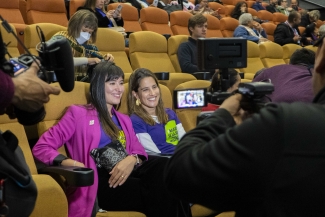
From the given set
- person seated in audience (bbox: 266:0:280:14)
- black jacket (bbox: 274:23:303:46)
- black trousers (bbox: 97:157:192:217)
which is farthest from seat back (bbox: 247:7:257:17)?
black trousers (bbox: 97:157:192:217)

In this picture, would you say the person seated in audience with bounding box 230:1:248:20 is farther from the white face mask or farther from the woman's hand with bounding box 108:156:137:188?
the woman's hand with bounding box 108:156:137:188

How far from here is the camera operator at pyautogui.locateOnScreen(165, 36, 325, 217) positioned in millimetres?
859

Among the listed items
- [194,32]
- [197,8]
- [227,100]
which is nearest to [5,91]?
[227,100]

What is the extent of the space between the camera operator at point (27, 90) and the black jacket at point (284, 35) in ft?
21.2

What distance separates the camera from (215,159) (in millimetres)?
890

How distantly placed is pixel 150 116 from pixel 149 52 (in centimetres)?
177

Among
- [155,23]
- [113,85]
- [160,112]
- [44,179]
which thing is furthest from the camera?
[155,23]

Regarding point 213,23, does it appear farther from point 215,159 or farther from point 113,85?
point 215,159

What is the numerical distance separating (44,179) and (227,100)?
1132mm

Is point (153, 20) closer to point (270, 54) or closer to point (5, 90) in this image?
point (270, 54)

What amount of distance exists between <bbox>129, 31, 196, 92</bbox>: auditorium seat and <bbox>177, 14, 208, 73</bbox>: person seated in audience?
144 millimetres

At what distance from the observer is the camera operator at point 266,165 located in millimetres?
859

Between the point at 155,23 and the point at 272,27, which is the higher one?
the point at 155,23

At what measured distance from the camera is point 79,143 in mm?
2396
